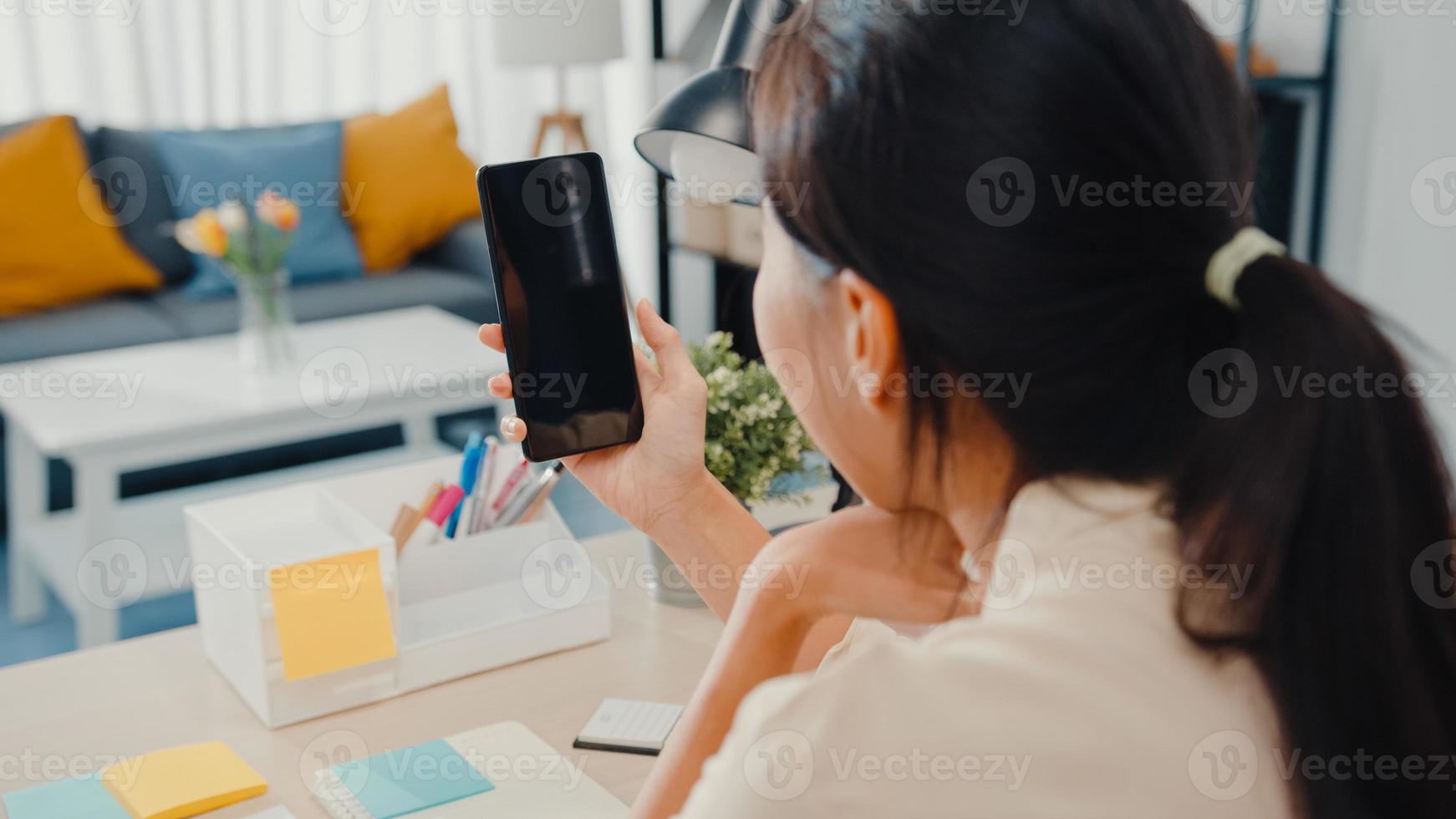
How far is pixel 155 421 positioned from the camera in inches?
88.9

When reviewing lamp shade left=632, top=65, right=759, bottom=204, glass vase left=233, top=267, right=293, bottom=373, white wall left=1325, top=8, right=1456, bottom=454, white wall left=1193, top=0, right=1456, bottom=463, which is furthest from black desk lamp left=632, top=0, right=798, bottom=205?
white wall left=1325, top=8, right=1456, bottom=454

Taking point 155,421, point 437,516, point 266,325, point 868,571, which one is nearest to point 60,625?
point 155,421

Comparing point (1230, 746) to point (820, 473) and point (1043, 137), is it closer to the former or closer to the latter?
point (1043, 137)

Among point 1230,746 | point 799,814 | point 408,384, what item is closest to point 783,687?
point 799,814

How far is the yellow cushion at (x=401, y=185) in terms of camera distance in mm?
3576

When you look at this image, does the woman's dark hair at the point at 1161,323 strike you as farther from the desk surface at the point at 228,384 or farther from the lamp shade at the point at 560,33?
the lamp shade at the point at 560,33

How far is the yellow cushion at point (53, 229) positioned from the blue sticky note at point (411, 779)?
8.58ft

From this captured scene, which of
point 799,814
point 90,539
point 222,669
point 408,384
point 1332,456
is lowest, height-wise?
point 90,539

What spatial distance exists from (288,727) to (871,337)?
0.61 metres

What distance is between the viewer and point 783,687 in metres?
0.53

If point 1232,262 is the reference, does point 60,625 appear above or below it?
below

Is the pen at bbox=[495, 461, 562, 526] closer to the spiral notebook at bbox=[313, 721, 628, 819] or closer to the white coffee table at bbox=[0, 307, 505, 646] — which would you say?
the spiral notebook at bbox=[313, 721, 628, 819]

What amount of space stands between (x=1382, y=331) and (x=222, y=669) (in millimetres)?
863

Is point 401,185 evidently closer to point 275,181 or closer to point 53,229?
point 275,181
